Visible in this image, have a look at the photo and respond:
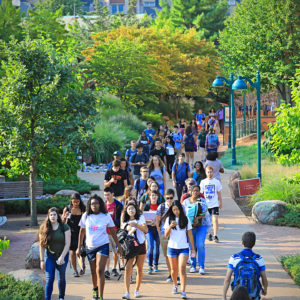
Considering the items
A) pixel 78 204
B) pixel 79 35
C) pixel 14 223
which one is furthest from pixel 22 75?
pixel 79 35

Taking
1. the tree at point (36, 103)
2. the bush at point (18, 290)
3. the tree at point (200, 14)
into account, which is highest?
the tree at point (200, 14)

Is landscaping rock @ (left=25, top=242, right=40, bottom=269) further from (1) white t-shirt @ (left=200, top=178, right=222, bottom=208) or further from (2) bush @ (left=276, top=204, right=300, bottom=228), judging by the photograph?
(2) bush @ (left=276, top=204, right=300, bottom=228)

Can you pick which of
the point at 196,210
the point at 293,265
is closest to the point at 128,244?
the point at 196,210

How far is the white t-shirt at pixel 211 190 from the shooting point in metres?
12.5

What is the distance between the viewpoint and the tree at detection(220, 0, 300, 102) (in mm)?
33875

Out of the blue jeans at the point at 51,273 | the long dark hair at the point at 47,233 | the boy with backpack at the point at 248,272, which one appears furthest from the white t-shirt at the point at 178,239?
the boy with backpack at the point at 248,272

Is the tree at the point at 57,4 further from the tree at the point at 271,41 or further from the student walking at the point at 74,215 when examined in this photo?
the student walking at the point at 74,215

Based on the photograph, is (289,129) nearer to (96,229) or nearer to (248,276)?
(96,229)

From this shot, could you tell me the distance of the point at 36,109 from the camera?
14188 mm

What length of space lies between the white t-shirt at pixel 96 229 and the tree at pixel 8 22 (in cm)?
2910

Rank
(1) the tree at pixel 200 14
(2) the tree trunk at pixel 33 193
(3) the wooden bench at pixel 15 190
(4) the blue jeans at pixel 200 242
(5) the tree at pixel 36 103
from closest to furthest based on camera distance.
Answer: (4) the blue jeans at pixel 200 242, (5) the tree at pixel 36 103, (2) the tree trunk at pixel 33 193, (3) the wooden bench at pixel 15 190, (1) the tree at pixel 200 14

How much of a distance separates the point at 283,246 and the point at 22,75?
695 cm

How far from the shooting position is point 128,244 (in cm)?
916

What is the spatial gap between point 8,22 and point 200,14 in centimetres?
3405
